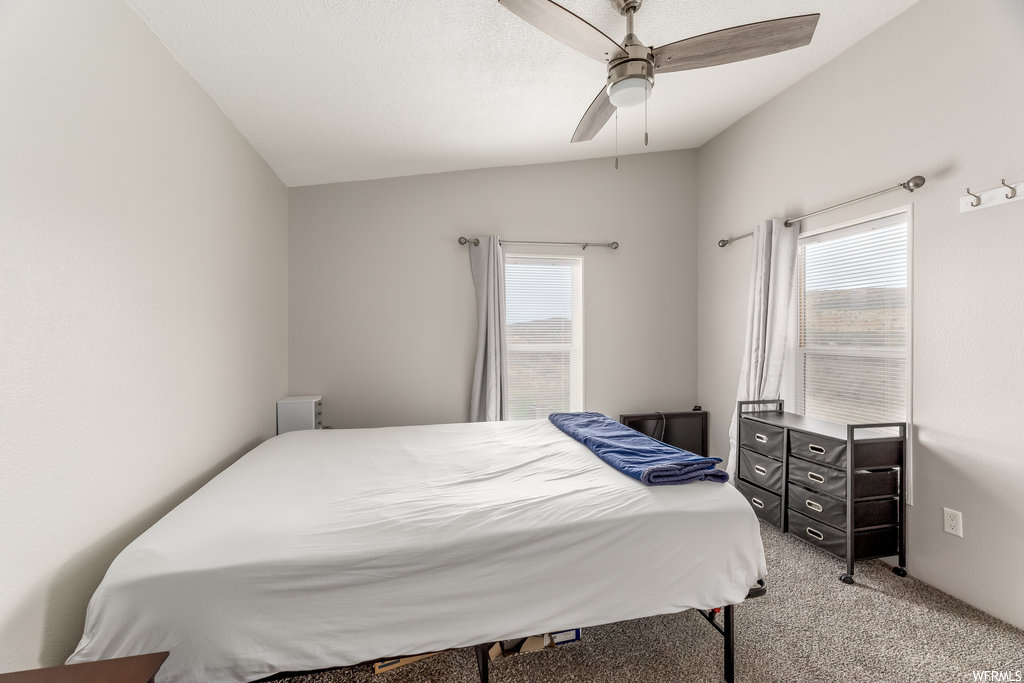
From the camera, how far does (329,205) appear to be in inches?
135

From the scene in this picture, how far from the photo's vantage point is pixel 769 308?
120 inches

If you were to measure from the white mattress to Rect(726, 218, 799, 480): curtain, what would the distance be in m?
1.64

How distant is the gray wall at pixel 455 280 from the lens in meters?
3.42

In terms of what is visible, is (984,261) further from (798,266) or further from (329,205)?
(329,205)

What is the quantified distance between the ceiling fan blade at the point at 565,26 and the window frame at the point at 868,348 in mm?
1931

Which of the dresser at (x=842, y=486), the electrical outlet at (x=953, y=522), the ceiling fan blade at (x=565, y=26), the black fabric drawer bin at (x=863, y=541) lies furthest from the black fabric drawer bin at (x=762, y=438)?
the ceiling fan blade at (x=565, y=26)

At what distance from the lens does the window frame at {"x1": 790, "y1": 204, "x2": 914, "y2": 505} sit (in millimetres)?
2332

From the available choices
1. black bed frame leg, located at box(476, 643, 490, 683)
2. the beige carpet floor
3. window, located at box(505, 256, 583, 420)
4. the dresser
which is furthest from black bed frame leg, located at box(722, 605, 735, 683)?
window, located at box(505, 256, 583, 420)

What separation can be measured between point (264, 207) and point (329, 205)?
A: 2.02 ft

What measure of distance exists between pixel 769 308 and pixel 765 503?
130 cm

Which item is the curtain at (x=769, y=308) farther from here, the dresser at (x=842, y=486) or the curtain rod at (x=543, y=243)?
the curtain rod at (x=543, y=243)

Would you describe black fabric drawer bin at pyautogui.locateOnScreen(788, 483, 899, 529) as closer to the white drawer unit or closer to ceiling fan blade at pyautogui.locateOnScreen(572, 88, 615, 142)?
ceiling fan blade at pyautogui.locateOnScreen(572, 88, 615, 142)

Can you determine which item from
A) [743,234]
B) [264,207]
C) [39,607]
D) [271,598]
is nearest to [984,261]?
[743,234]

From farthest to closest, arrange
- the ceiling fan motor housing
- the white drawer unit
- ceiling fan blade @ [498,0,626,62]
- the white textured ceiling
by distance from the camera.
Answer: the white drawer unit
the white textured ceiling
the ceiling fan motor housing
ceiling fan blade @ [498,0,626,62]
